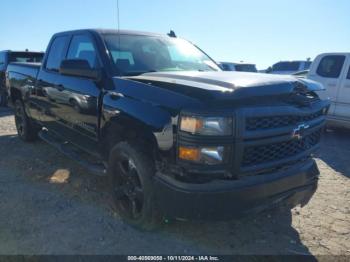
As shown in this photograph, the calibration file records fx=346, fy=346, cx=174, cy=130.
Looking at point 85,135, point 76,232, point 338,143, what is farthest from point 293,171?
point 338,143

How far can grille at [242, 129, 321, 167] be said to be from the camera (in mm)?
2643

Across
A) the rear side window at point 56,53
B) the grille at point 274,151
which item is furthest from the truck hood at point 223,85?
the rear side window at point 56,53

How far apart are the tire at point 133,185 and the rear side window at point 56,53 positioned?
2245 millimetres

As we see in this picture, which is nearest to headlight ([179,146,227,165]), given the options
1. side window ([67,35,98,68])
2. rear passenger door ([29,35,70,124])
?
side window ([67,35,98,68])

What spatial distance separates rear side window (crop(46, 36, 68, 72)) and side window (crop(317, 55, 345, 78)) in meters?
5.73

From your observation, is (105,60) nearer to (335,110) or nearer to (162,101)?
(162,101)

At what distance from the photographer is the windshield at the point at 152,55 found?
12.3 feet

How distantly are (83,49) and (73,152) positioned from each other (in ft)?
4.36

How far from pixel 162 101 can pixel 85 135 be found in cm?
161

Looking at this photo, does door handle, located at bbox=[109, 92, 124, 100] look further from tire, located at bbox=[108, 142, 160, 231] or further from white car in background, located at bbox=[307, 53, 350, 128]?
white car in background, located at bbox=[307, 53, 350, 128]

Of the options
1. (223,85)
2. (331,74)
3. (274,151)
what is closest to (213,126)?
(223,85)

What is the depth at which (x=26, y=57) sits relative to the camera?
1155 centimetres

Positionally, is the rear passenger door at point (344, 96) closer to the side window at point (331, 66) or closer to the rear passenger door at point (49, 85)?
the side window at point (331, 66)

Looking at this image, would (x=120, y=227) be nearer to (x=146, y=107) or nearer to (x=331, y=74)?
(x=146, y=107)
